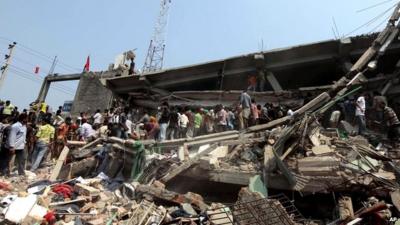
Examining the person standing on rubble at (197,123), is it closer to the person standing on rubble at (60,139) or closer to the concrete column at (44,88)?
the person standing on rubble at (60,139)

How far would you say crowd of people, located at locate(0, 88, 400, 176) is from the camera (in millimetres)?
9617

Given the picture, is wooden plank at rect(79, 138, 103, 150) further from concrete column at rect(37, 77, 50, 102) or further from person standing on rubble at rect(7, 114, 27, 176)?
concrete column at rect(37, 77, 50, 102)

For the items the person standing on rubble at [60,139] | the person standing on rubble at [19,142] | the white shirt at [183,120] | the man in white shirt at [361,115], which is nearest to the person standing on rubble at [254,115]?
the white shirt at [183,120]

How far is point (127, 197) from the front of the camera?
7.77 meters

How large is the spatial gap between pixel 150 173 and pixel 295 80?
8.20 m

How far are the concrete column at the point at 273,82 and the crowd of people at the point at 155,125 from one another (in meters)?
0.97

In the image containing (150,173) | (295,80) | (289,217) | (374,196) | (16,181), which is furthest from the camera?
(295,80)

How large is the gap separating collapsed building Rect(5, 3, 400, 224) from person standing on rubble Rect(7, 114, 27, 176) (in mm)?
1003

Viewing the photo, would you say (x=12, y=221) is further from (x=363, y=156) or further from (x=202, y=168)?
(x=363, y=156)

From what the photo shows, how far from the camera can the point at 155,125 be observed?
38.2 feet

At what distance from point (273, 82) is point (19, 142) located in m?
8.36

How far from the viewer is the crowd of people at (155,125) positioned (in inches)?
379

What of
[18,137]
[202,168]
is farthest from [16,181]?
[202,168]

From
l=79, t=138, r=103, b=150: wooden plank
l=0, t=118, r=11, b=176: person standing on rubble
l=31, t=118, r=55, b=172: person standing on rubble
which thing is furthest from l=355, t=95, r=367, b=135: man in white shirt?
l=0, t=118, r=11, b=176: person standing on rubble
